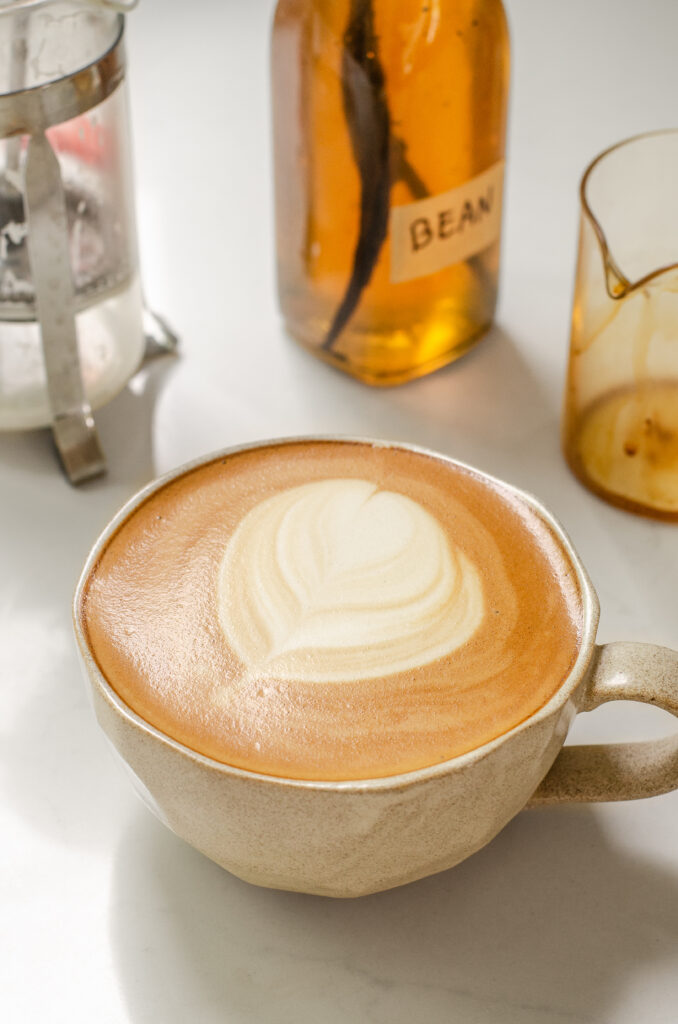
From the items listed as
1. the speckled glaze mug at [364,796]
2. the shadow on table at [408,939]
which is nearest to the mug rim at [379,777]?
the speckled glaze mug at [364,796]

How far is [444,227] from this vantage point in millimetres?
638

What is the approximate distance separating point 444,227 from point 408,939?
35 centimetres

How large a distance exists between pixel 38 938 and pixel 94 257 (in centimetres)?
34

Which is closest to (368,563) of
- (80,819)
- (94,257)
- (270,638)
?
(270,638)

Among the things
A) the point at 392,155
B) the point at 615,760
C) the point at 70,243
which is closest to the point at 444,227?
the point at 392,155

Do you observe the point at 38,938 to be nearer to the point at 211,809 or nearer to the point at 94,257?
the point at 211,809

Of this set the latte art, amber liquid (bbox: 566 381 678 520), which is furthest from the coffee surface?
amber liquid (bbox: 566 381 678 520)

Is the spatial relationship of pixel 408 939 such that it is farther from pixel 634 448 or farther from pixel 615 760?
pixel 634 448

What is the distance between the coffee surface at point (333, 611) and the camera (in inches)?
15.3

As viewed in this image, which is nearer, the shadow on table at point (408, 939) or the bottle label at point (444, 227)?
the shadow on table at point (408, 939)

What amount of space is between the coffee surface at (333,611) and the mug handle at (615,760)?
0.5 inches

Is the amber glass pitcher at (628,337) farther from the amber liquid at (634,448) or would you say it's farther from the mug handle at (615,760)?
the mug handle at (615,760)

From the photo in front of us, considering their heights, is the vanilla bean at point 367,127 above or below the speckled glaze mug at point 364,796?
above

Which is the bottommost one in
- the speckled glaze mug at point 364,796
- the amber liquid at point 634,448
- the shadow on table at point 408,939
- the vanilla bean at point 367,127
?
Answer: the shadow on table at point 408,939
